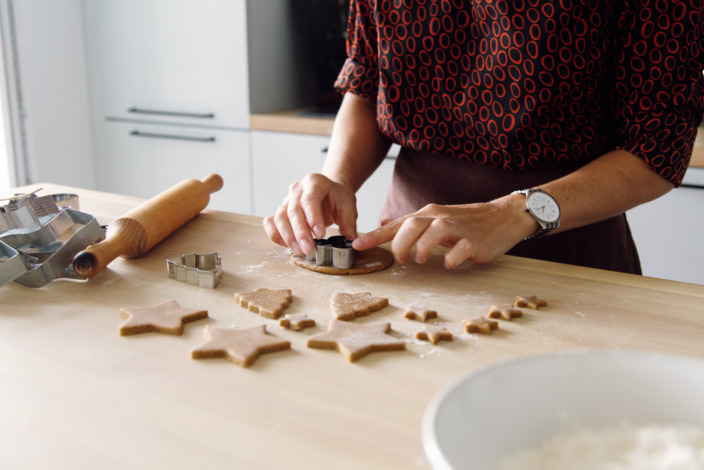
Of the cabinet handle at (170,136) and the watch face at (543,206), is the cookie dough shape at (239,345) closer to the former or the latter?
the watch face at (543,206)

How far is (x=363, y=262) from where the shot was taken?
95 cm

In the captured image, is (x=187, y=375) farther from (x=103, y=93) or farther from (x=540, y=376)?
(x=103, y=93)

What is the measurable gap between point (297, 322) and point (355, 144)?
65 centimetres

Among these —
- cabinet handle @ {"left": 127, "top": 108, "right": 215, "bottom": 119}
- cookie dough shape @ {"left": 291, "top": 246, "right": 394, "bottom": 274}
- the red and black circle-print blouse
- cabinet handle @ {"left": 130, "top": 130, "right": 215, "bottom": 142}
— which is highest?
the red and black circle-print blouse

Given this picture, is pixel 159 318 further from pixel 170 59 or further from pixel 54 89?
pixel 54 89

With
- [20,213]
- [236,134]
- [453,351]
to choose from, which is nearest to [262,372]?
[453,351]

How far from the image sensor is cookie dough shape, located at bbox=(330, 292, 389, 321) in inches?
29.7

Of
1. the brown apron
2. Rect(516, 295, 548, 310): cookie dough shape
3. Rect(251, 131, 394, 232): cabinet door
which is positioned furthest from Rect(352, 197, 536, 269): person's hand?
Rect(251, 131, 394, 232): cabinet door

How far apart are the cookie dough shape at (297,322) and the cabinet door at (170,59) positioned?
1.93 meters

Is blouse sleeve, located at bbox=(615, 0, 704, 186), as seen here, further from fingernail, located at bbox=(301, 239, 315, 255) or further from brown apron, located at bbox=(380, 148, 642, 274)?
fingernail, located at bbox=(301, 239, 315, 255)

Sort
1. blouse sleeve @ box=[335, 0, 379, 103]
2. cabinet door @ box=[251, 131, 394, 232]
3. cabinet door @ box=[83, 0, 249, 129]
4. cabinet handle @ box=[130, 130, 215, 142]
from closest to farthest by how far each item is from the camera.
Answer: blouse sleeve @ box=[335, 0, 379, 103], cabinet door @ box=[251, 131, 394, 232], cabinet door @ box=[83, 0, 249, 129], cabinet handle @ box=[130, 130, 215, 142]

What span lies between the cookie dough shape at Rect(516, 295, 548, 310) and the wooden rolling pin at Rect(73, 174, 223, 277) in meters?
0.54

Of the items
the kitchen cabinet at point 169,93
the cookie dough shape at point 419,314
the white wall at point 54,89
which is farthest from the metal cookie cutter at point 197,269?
the white wall at point 54,89

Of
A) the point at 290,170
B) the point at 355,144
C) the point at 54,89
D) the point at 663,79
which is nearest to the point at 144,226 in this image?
the point at 355,144
